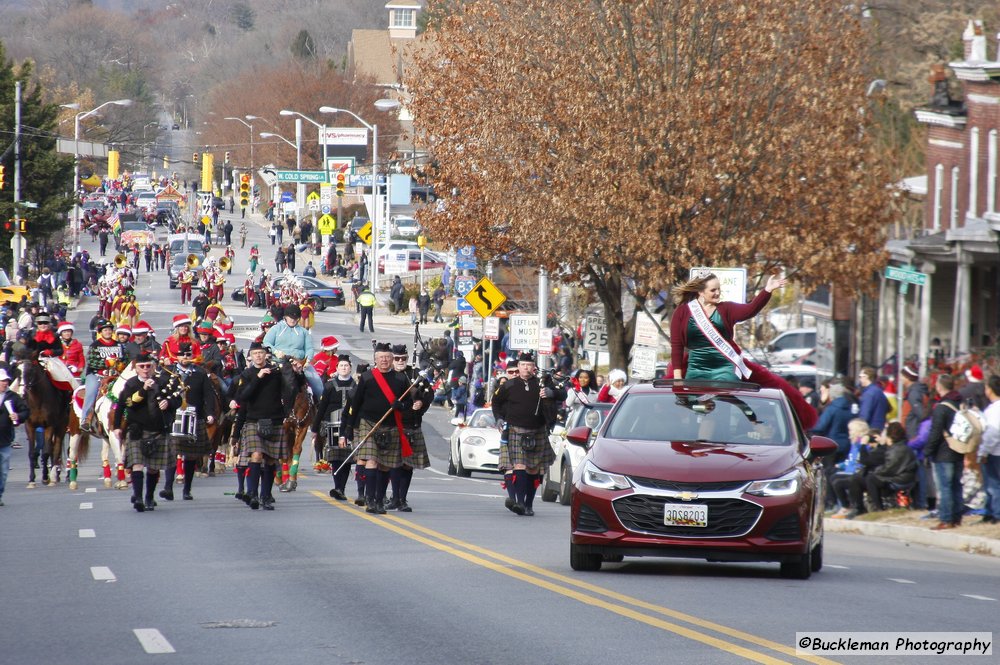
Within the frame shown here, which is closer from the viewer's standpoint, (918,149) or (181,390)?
(181,390)

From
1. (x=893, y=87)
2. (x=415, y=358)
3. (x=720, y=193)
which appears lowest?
(x=415, y=358)

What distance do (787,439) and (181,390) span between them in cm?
992

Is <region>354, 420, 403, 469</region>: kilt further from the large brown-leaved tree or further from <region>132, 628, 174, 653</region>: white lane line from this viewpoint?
the large brown-leaved tree

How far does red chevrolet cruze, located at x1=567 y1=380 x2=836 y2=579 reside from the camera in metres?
12.5

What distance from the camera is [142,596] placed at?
1190 centimetres

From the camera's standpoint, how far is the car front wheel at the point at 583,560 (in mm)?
13195

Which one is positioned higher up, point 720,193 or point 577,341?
point 720,193

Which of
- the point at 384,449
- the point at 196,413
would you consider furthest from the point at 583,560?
the point at 196,413

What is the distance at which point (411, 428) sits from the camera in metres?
19.5

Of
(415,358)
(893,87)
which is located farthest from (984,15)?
(415,358)

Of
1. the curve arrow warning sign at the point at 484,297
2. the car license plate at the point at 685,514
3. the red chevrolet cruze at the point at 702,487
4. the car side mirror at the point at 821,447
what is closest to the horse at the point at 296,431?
the red chevrolet cruze at the point at 702,487

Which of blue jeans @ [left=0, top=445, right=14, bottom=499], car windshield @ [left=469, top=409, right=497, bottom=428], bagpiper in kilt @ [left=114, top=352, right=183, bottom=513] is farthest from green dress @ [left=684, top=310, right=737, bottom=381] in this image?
car windshield @ [left=469, top=409, right=497, bottom=428]

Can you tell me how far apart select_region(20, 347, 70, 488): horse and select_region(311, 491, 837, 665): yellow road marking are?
7236mm

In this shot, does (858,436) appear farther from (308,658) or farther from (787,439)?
(308,658)
